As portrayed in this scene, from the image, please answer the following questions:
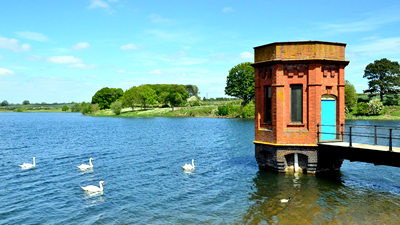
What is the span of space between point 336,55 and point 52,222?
60.1 ft

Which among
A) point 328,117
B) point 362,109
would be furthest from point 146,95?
point 328,117

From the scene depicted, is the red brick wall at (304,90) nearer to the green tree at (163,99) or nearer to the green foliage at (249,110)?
the green foliage at (249,110)

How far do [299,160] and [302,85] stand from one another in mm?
4783

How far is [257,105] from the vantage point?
847 inches

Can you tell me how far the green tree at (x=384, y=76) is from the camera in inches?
3701

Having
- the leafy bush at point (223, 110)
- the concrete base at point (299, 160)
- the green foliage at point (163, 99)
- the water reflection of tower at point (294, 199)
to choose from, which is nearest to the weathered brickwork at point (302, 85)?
the concrete base at point (299, 160)

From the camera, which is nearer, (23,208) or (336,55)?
(23,208)

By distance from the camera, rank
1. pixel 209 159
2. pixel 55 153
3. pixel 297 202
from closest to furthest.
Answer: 1. pixel 297 202
2. pixel 209 159
3. pixel 55 153

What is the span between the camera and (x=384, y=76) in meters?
96.1

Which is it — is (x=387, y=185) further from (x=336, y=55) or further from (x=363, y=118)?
(x=363, y=118)

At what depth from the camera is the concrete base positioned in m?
19.4

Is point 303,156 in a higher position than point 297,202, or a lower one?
higher

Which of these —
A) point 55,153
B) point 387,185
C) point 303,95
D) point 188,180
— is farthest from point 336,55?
point 55,153

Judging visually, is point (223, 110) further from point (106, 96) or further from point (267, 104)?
point (267, 104)
